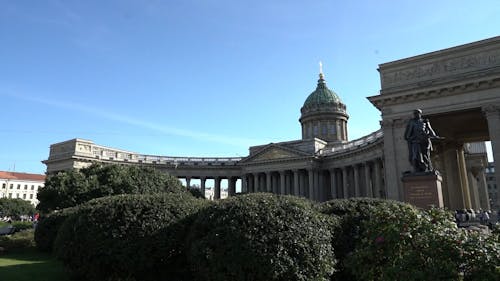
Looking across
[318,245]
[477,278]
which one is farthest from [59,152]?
[477,278]

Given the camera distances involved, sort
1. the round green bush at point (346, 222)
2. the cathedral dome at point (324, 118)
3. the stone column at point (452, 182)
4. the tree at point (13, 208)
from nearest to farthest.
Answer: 1. the round green bush at point (346, 222)
2. the stone column at point (452, 182)
3. the tree at point (13, 208)
4. the cathedral dome at point (324, 118)

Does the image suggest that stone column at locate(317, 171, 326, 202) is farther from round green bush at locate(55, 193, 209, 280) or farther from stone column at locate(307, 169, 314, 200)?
round green bush at locate(55, 193, 209, 280)

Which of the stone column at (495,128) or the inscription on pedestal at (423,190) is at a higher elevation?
the stone column at (495,128)

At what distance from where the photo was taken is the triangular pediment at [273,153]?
260 feet

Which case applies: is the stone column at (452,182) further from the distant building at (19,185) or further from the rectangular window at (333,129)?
Answer: the distant building at (19,185)

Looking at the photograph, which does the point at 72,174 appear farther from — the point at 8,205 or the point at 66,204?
the point at 8,205

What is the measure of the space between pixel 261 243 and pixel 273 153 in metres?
69.7

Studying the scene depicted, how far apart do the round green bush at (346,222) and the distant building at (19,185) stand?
142 m

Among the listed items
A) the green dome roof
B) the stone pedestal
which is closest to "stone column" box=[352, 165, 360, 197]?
the green dome roof

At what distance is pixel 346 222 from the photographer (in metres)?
16.5

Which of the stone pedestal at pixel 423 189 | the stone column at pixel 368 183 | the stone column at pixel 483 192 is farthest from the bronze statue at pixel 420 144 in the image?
the stone column at pixel 483 192

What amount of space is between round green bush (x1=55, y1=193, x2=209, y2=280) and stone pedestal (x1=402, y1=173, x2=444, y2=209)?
43.6 feet

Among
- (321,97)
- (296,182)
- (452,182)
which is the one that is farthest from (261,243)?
(321,97)

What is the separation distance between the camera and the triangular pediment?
260 ft
